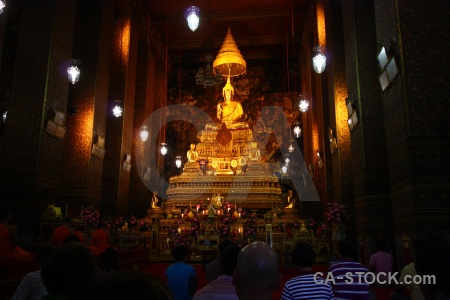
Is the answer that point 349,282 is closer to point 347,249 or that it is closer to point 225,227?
point 347,249

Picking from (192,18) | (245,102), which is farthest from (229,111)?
(192,18)

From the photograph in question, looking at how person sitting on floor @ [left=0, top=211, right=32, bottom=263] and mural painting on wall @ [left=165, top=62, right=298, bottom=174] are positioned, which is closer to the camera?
person sitting on floor @ [left=0, top=211, right=32, bottom=263]

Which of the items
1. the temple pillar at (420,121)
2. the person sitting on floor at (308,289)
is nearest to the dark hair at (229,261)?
the person sitting on floor at (308,289)

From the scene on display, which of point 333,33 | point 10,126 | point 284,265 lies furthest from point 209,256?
point 333,33

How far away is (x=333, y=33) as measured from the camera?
1038 centimetres

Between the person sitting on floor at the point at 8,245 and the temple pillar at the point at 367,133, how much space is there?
5.65 m

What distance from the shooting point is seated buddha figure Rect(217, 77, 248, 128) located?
17250 mm

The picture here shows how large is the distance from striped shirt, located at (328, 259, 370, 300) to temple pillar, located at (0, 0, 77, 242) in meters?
6.46

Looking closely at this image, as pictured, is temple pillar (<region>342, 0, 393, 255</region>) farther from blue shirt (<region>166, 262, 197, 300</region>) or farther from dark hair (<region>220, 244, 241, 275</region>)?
dark hair (<region>220, 244, 241, 275</region>)

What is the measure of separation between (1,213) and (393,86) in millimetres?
5686

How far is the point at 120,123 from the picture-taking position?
12.6 metres

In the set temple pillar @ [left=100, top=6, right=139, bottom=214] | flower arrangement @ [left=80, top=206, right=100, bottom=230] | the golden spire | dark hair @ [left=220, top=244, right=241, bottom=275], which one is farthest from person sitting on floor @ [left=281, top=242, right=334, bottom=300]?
the golden spire

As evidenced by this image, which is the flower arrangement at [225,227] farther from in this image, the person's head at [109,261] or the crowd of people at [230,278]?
the person's head at [109,261]

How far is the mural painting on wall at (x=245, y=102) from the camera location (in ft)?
61.8
